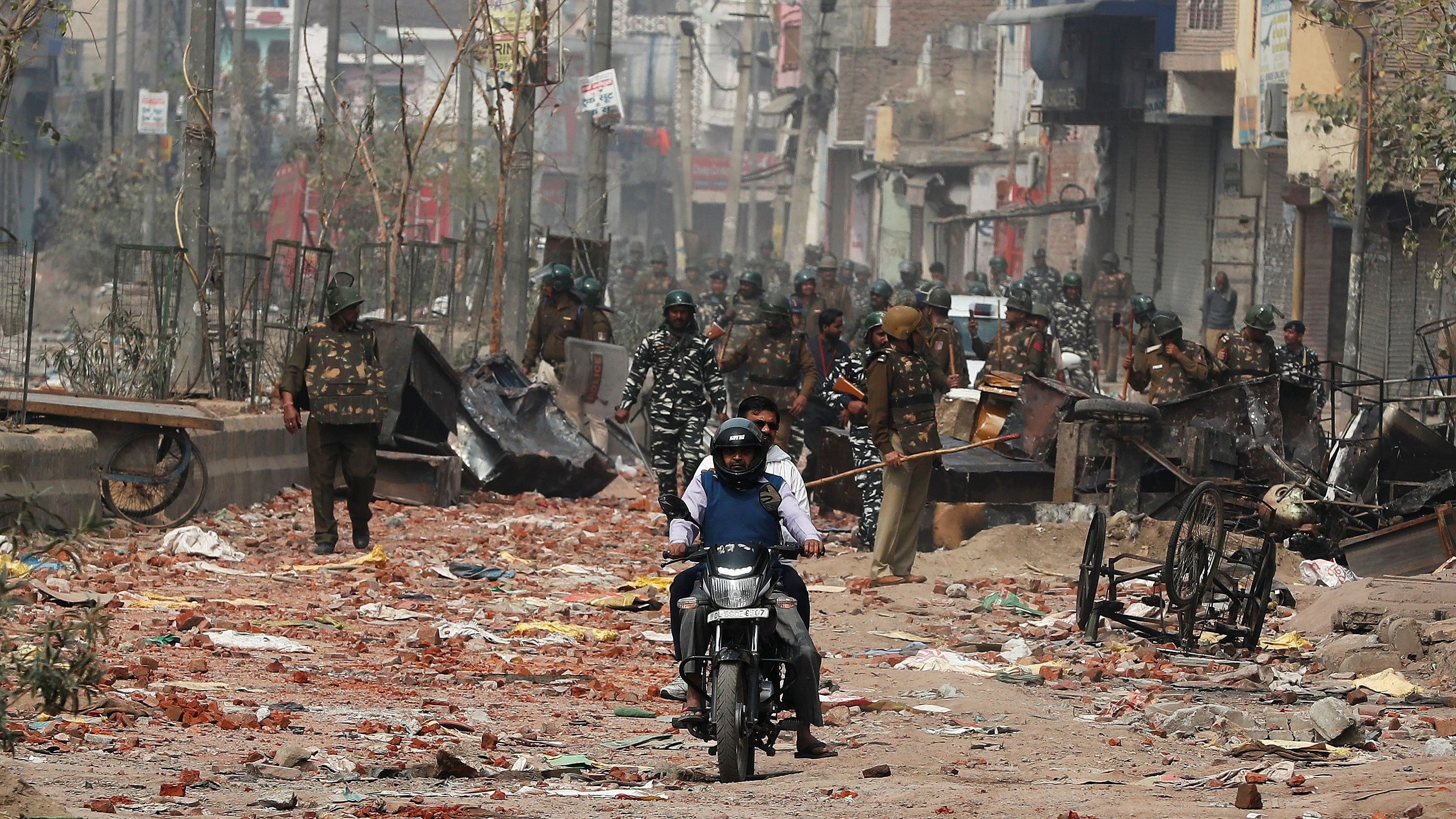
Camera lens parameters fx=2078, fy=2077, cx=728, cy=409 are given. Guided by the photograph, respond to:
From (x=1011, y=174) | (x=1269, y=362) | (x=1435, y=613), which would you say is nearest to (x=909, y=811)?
(x=1435, y=613)

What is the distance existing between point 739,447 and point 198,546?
5994 mm

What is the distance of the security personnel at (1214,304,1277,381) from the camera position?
1616cm

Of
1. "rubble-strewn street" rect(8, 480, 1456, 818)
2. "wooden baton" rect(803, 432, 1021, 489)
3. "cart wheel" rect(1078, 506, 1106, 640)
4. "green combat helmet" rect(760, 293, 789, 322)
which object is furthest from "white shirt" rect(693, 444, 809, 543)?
"green combat helmet" rect(760, 293, 789, 322)

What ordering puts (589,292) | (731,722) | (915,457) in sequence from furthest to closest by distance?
1. (589,292)
2. (915,457)
3. (731,722)

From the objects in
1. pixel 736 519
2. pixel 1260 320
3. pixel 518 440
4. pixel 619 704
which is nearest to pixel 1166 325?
pixel 1260 320

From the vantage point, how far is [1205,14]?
36219 millimetres

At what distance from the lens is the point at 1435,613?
10.1m

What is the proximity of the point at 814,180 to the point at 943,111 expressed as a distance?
1391 centimetres

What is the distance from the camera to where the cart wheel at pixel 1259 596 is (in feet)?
33.1

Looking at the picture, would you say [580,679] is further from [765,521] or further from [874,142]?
[874,142]

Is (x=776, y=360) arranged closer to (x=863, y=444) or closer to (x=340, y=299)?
(x=863, y=444)

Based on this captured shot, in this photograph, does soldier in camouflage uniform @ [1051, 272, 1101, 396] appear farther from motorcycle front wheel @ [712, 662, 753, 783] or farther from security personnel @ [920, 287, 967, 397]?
motorcycle front wheel @ [712, 662, 753, 783]

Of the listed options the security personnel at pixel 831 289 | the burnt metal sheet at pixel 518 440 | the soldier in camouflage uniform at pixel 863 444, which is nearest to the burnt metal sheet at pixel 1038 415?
the soldier in camouflage uniform at pixel 863 444

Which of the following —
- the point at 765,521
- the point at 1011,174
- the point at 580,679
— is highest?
the point at 1011,174
